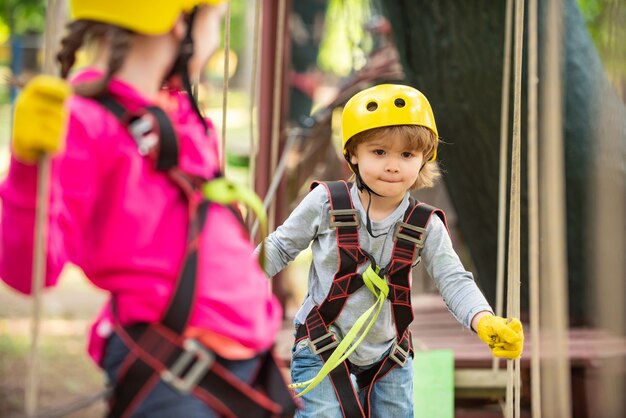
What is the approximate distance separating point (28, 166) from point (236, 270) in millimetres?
399

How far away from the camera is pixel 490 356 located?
4.34m

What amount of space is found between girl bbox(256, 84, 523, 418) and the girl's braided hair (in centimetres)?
106

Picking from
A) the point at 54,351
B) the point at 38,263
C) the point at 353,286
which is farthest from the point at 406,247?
the point at 54,351

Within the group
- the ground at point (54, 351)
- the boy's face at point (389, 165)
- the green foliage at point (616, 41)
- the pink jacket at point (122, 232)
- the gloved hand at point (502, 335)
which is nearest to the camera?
the pink jacket at point (122, 232)

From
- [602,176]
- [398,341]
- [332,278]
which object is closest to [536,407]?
[398,341]

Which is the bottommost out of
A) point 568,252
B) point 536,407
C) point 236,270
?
point 536,407

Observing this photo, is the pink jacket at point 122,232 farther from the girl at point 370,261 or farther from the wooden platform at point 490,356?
the wooden platform at point 490,356

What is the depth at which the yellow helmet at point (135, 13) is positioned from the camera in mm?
1696

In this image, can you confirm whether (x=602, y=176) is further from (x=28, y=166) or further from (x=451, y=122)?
(x=28, y=166)

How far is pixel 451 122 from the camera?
4668 millimetres

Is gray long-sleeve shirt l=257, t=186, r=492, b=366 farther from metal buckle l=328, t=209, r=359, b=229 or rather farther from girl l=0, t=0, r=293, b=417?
girl l=0, t=0, r=293, b=417

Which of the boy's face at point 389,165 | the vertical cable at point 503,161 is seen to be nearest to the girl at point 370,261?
the boy's face at point 389,165

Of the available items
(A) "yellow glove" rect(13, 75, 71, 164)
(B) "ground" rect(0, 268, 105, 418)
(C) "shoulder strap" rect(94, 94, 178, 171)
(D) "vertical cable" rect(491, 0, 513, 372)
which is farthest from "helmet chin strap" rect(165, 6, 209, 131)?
(B) "ground" rect(0, 268, 105, 418)

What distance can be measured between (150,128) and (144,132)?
12 mm
